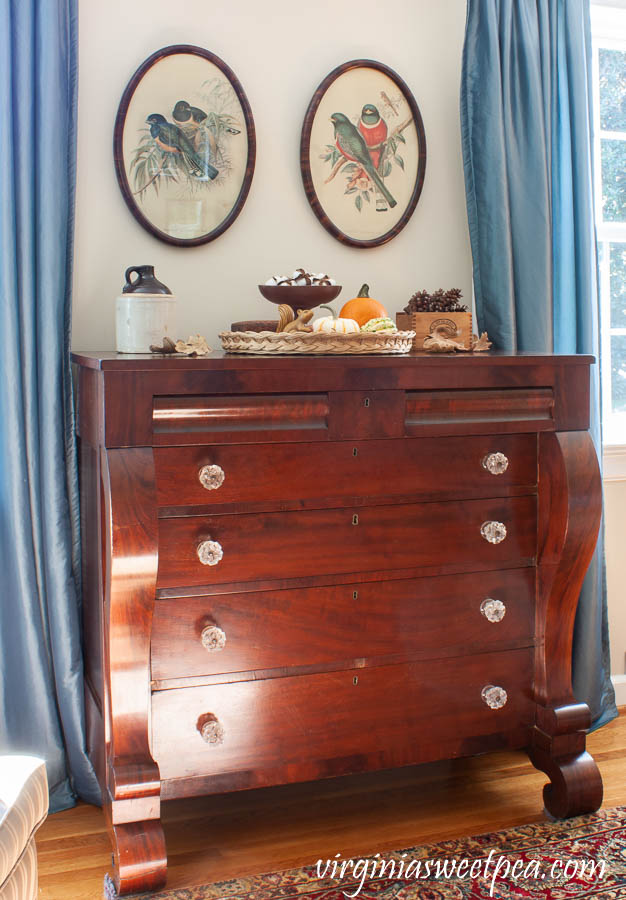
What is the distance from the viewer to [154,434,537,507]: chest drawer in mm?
1937

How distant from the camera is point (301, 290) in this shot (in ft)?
7.52

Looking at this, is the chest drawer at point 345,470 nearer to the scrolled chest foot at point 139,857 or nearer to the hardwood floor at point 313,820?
the scrolled chest foot at point 139,857

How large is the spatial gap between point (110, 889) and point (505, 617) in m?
1.09

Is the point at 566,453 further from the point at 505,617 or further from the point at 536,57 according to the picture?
the point at 536,57

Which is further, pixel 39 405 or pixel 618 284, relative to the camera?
pixel 618 284

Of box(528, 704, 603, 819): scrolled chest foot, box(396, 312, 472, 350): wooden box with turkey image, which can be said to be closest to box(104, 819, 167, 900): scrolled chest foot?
box(528, 704, 603, 819): scrolled chest foot

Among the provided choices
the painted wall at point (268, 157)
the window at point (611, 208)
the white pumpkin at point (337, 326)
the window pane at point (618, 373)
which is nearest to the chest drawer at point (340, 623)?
the white pumpkin at point (337, 326)

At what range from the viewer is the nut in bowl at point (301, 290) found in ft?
7.53

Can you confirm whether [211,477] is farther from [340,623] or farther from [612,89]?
[612,89]

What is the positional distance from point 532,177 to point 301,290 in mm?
901

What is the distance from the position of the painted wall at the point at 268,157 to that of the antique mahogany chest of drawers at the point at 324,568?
40 cm

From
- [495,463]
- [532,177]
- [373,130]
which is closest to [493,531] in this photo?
[495,463]

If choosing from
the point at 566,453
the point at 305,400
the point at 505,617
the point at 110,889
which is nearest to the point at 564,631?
the point at 505,617

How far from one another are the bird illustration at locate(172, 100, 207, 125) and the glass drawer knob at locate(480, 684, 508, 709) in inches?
66.3
